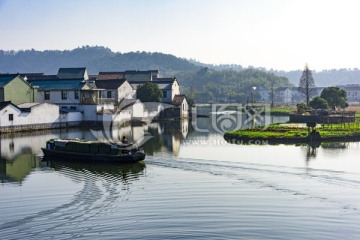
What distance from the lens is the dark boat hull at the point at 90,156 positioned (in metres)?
26.1

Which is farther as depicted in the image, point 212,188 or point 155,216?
point 212,188

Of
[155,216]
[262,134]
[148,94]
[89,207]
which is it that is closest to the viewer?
[155,216]

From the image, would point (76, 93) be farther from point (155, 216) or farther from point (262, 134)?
point (155, 216)

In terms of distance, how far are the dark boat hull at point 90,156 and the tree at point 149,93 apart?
33982 millimetres

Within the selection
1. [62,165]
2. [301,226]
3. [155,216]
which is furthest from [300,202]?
[62,165]

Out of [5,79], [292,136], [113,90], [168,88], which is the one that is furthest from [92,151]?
[168,88]

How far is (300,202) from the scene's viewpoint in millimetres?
17828

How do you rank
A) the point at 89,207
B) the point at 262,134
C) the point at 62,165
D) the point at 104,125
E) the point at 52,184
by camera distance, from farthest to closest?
the point at 104,125 < the point at 262,134 < the point at 62,165 < the point at 52,184 < the point at 89,207

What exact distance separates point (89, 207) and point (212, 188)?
552 cm

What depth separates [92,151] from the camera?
90.0ft

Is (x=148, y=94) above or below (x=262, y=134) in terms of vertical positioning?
above

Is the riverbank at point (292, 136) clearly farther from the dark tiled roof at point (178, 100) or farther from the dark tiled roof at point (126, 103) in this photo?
the dark tiled roof at point (178, 100)

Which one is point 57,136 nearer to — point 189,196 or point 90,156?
point 90,156

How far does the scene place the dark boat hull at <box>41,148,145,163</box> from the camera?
85.8 ft
